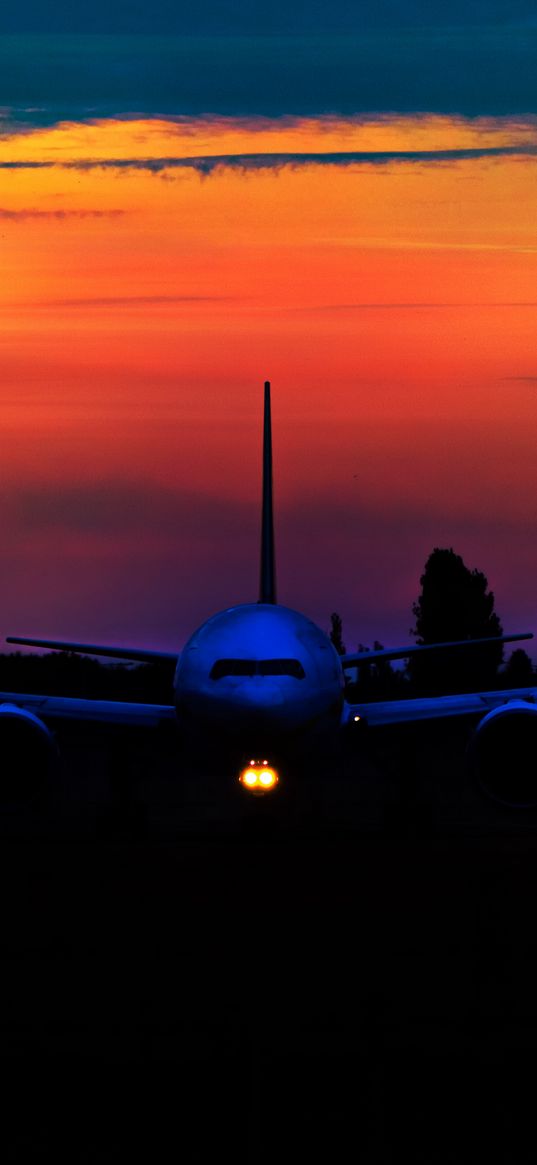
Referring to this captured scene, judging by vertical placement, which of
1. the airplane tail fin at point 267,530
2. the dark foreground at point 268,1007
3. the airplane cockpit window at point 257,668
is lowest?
the dark foreground at point 268,1007

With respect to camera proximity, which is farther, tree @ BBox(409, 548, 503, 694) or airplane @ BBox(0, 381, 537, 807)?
tree @ BBox(409, 548, 503, 694)

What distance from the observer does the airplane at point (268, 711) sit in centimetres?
2586

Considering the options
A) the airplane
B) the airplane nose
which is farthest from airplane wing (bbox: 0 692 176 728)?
the airplane nose

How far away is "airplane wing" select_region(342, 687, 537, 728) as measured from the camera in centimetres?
3012

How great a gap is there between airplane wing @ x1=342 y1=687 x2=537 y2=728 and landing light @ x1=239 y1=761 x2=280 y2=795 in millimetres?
3096

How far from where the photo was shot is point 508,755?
2748 centimetres

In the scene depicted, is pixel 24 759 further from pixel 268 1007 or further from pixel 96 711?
pixel 268 1007

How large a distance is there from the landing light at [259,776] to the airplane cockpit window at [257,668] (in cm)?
132

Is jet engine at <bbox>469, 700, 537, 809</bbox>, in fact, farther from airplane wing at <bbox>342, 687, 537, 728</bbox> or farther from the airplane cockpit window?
the airplane cockpit window

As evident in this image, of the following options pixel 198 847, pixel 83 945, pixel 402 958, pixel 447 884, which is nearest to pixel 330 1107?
pixel 402 958

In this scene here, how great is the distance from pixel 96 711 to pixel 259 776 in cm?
510

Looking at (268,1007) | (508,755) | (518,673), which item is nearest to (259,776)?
(508,755)

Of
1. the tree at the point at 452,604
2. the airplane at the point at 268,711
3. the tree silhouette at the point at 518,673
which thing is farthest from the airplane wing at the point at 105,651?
the tree at the point at 452,604

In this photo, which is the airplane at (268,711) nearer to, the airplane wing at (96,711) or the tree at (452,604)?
the airplane wing at (96,711)
